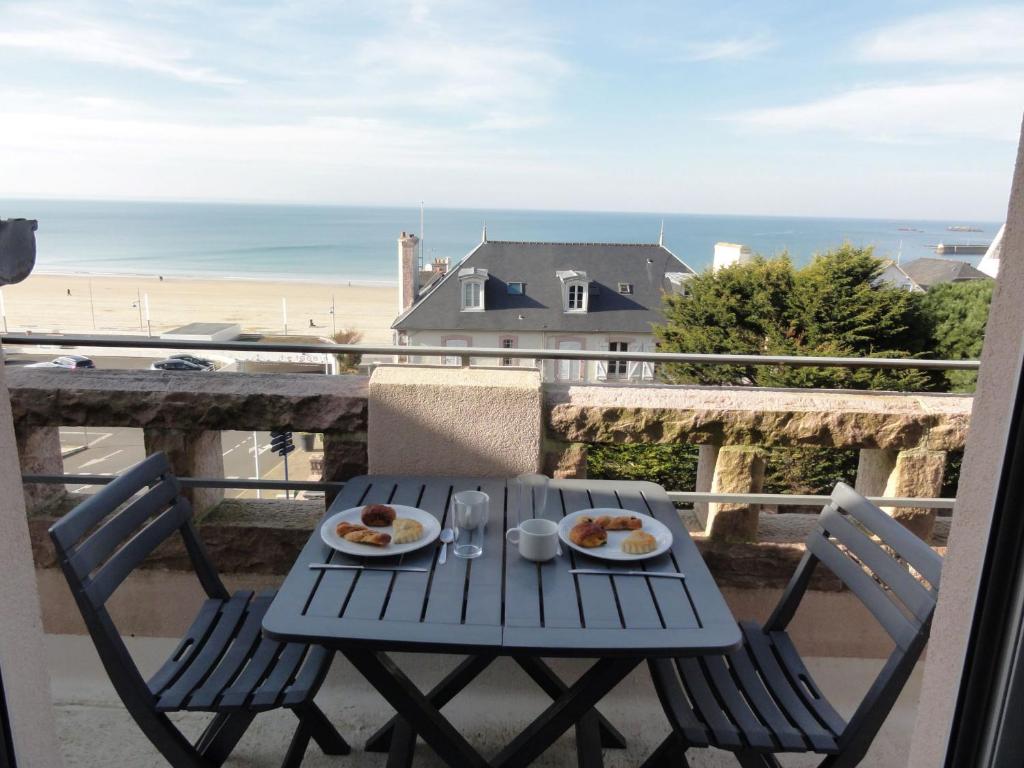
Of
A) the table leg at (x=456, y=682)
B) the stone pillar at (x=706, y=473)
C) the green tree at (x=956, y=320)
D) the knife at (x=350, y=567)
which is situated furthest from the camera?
the green tree at (x=956, y=320)

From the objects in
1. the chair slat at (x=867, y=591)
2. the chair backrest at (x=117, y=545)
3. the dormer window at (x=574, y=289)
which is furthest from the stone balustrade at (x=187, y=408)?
the dormer window at (x=574, y=289)

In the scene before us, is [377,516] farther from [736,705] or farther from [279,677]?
[736,705]

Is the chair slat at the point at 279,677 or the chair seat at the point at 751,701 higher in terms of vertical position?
the chair slat at the point at 279,677

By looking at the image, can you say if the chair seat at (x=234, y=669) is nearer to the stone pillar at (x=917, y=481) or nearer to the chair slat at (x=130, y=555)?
the chair slat at (x=130, y=555)

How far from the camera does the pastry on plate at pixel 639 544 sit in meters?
1.56

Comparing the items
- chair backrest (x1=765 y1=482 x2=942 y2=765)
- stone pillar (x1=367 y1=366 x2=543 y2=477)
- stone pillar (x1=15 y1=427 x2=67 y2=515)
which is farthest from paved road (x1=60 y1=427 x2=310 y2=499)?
chair backrest (x1=765 y1=482 x2=942 y2=765)

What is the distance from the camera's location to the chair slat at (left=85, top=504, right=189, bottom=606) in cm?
145

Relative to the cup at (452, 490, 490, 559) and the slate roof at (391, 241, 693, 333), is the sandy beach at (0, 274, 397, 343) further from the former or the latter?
the cup at (452, 490, 490, 559)

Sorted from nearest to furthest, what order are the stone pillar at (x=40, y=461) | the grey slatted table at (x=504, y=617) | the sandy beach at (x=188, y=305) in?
the grey slatted table at (x=504, y=617) → the stone pillar at (x=40, y=461) → the sandy beach at (x=188, y=305)

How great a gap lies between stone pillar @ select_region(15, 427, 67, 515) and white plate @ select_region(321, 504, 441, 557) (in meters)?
1.12

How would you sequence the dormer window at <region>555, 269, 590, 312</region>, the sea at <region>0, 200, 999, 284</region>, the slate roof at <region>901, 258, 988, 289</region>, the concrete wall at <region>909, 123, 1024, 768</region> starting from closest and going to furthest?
the concrete wall at <region>909, 123, 1024, 768</region> → the slate roof at <region>901, 258, 988, 289</region> → the dormer window at <region>555, 269, 590, 312</region> → the sea at <region>0, 200, 999, 284</region>

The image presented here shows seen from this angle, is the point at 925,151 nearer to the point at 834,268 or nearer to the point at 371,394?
the point at 834,268

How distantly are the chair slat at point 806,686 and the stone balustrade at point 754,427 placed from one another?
494 mm

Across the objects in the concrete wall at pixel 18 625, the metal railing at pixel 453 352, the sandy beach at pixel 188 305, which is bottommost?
the sandy beach at pixel 188 305
